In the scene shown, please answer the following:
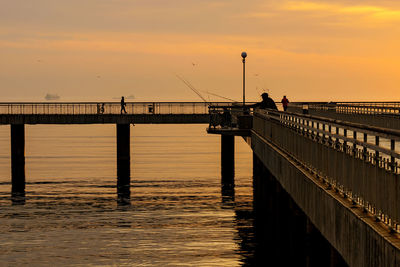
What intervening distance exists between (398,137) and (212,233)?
30.1 m

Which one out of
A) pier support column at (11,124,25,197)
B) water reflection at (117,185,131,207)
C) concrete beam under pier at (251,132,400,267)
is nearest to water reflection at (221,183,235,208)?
water reflection at (117,185,131,207)

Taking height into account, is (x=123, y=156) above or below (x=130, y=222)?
above

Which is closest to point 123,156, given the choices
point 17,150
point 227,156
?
point 17,150

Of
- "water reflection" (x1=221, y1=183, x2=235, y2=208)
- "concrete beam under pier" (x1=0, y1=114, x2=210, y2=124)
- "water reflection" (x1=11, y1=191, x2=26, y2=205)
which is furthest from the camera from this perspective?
"concrete beam under pier" (x1=0, y1=114, x2=210, y2=124)

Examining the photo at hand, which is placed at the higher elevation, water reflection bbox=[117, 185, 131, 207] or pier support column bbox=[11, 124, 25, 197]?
pier support column bbox=[11, 124, 25, 197]

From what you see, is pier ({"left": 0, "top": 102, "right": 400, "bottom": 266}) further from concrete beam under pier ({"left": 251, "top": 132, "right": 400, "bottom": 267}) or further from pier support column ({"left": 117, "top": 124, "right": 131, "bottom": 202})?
pier support column ({"left": 117, "top": 124, "right": 131, "bottom": 202})

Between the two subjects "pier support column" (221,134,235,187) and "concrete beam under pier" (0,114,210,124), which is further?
"concrete beam under pier" (0,114,210,124)

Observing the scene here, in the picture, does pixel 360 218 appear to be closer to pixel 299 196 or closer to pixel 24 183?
pixel 299 196

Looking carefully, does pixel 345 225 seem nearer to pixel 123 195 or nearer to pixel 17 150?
pixel 123 195

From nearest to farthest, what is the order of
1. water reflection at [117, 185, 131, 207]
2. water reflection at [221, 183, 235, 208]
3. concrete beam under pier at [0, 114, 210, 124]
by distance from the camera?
water reflection at [221, 183, 235, 208]
water reflection at [117, 185, 131, 207]
concrete beam under pier at [0, 114, 210, 124]

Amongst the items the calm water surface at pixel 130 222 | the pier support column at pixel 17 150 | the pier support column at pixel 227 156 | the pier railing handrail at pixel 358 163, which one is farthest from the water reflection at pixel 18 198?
the pier railing handrail at pixel 358 163

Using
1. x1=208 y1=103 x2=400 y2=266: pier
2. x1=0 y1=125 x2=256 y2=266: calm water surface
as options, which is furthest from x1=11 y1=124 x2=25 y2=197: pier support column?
x1=208 y1=103 x2=400 y2=266: pier

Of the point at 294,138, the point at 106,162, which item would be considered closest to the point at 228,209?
the point at 294,138

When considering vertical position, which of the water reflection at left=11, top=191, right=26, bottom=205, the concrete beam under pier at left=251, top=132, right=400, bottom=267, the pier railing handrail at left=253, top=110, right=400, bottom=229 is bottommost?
the water reflection at left=11, top=191, right=26, bottom=205
